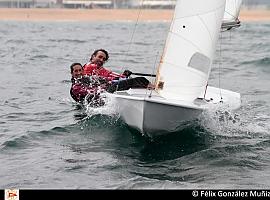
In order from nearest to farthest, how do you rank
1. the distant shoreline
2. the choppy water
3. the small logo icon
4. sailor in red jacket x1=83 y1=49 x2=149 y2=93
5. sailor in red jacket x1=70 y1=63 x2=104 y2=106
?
the small logo icon, the choppy water, sailor in red jacket x1=83 y1=49 x2=149 y2=93, sailor in red jacket x1=70 y1=63 x2=104 y2=106, the distant shoreline

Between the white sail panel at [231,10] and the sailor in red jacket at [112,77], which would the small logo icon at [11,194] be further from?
the white sail panel at [231,10]

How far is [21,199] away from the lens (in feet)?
17.7

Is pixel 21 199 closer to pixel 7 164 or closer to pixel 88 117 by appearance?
pixel 7 164

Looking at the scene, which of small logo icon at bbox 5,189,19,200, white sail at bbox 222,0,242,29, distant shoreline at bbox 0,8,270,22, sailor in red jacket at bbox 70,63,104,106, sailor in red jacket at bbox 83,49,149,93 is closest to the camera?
small logo icon at bbox 5,189,19,200

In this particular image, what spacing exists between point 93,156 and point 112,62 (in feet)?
45.1

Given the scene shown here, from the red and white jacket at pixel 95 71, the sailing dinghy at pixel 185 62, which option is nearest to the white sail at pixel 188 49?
the sailing dinghy at pixel 185 62

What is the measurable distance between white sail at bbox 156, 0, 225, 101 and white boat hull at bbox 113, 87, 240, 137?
0.80 ft

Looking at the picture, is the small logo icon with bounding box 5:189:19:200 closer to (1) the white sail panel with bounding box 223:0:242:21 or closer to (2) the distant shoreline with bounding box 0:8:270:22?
(1) the white sail panel with bounding box 223:0:242:21

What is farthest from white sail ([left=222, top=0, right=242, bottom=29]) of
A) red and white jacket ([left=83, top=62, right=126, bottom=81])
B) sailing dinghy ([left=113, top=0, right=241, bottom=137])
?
red and white jacket ([left=83, top=62, right=126, bottom=81])

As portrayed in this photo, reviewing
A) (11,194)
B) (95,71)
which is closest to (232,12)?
(95,71)

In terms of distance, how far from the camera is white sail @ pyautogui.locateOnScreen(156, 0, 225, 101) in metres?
7.93

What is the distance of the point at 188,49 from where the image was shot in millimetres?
7965

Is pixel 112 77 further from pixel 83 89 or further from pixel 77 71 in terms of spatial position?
pixel 77 71

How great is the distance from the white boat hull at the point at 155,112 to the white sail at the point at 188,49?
0.80ft
